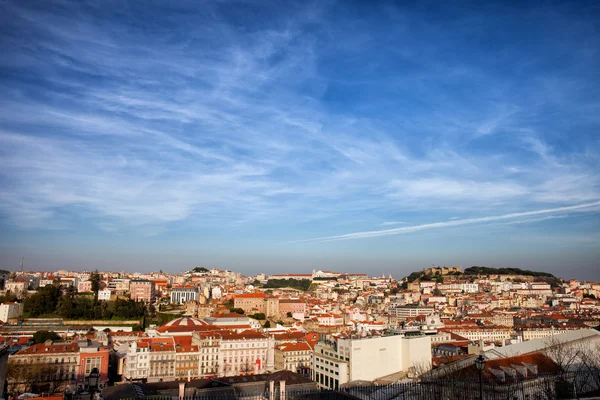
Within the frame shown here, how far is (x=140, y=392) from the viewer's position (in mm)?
19453

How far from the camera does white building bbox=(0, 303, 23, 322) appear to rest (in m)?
48.5

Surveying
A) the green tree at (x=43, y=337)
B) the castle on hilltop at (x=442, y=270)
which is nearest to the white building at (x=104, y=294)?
the green tree at (x=43, y=337)

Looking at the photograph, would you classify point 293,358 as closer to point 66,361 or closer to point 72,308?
point 66,361

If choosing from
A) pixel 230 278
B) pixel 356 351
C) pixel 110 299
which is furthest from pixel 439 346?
pixel 230 278

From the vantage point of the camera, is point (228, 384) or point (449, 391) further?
point (228, 384)

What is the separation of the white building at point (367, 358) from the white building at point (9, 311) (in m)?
36.4

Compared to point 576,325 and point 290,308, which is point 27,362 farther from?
point 576,325

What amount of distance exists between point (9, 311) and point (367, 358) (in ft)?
135

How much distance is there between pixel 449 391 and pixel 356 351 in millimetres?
9635

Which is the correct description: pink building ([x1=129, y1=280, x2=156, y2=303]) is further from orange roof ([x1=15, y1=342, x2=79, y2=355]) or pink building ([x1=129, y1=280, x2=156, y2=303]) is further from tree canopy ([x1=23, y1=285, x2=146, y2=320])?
orange roof ([x1=15, y1=342, x2=79, y2=355])

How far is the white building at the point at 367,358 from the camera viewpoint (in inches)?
1025

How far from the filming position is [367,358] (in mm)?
26422

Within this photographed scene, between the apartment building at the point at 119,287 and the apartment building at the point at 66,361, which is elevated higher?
the apartment building at the point at 119,287

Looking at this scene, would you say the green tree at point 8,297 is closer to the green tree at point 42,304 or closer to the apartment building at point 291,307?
the green tree at point 42,304
